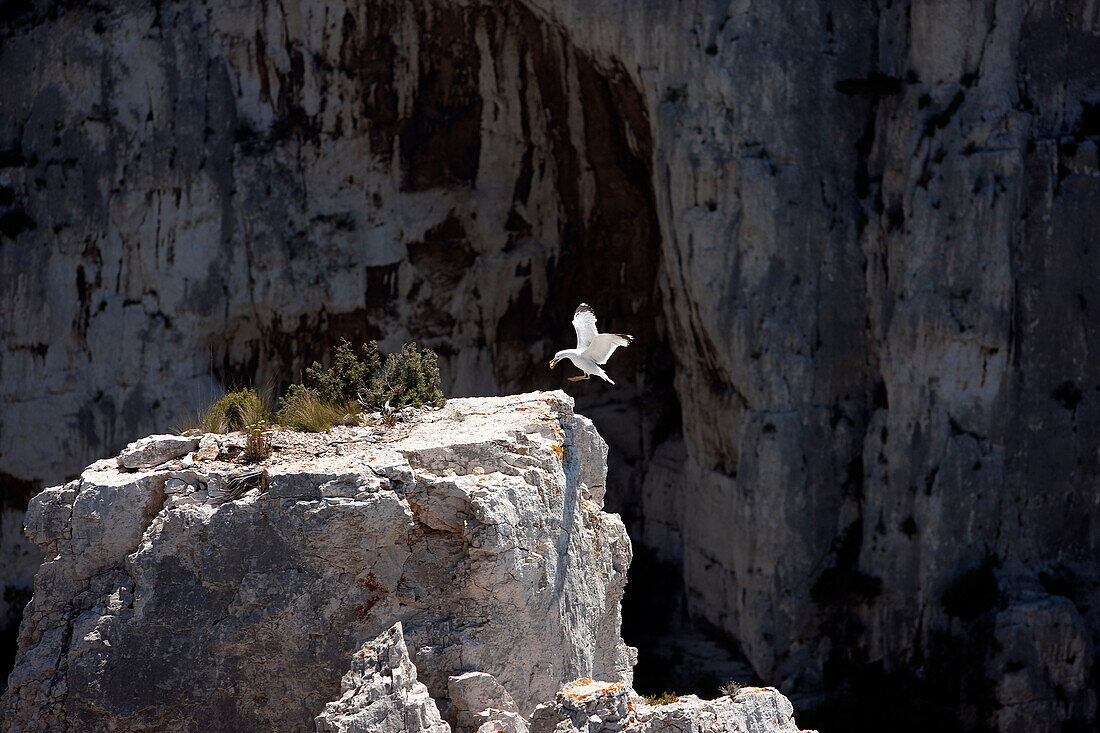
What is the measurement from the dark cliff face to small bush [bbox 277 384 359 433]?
462 inches

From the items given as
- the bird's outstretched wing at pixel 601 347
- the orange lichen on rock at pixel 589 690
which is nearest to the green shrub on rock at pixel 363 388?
the bird's outstretched wing at pixel 601 347

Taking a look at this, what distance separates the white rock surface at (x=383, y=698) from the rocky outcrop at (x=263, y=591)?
0.06ft

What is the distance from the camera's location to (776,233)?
19.2m

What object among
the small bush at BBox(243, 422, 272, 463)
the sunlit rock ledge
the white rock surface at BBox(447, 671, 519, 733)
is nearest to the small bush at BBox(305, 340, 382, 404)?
the small bush at BBox(243, 422, 272, 463)

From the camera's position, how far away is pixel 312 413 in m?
8.33

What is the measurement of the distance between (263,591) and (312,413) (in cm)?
147

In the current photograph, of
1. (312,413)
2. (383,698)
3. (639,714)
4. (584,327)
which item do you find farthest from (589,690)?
(584,327)

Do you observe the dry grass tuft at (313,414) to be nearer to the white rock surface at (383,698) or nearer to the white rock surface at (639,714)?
the white rock surface at (383,698)

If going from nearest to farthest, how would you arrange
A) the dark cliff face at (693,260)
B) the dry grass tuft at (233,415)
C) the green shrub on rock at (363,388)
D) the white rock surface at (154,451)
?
the white rock surface at (154,451), the dry grass tuft at (233,415), the green shrub on rock at (363,388), the dark cliff face at (693,260)

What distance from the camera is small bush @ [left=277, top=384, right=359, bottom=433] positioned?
27.1 feet

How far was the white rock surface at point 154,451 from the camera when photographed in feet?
25.2

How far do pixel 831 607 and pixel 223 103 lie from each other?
14.6m

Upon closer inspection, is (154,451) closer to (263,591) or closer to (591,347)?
(263,591)

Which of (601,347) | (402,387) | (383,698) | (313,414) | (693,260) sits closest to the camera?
(383,698)
